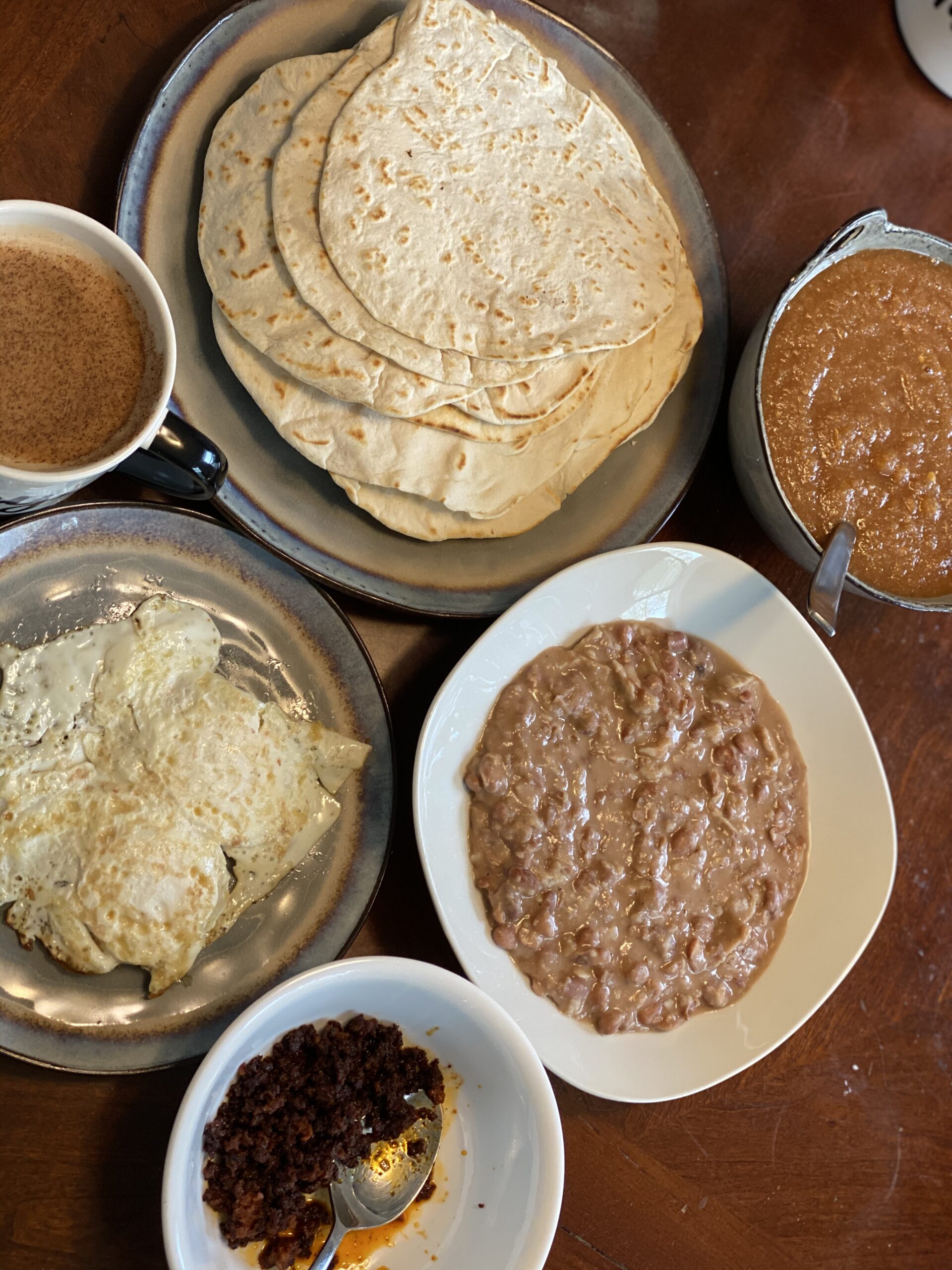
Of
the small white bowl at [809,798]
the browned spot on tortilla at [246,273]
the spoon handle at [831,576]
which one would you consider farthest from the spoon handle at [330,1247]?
the browned spot on tortilla at [246,273]

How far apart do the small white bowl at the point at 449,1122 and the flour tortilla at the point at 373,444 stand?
0.71 meters

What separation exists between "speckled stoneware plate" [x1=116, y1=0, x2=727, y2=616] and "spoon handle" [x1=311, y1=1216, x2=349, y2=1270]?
94 cm

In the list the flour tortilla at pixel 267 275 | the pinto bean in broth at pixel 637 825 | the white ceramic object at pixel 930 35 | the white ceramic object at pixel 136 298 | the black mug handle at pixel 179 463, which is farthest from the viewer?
the white ceramic object at pixel 930 35

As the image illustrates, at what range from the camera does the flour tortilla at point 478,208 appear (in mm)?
1449

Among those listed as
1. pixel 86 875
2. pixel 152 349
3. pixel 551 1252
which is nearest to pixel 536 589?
pixel 152 349

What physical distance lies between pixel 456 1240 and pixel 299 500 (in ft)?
3.82

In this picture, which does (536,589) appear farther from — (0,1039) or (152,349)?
(0,1039)

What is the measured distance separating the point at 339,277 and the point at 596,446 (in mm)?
494

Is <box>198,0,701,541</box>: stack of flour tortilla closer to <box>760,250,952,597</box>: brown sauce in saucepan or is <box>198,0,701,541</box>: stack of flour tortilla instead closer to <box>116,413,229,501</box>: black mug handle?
<box>116,413,229,501</box>: black mug handle

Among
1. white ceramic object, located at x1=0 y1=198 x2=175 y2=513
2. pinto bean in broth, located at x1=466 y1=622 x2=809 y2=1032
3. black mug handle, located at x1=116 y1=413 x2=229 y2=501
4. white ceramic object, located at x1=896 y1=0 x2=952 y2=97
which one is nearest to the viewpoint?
white ceramic object, located at x1=0 y1=198 x2=175 y2=513

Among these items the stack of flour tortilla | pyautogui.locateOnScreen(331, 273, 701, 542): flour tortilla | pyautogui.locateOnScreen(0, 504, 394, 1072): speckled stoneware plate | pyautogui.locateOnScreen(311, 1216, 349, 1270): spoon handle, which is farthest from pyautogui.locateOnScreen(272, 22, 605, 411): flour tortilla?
pyautogui.locateOnScreen(311, 1216, 349, 1270): spoon handle

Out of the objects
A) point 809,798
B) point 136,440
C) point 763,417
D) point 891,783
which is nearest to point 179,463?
point 136,440

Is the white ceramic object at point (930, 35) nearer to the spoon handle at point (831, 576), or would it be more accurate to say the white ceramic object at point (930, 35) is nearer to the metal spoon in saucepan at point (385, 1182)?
the spoon handle at point (831, 576)

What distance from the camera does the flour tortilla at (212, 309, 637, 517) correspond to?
1468 millimetres
